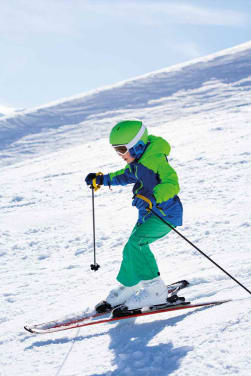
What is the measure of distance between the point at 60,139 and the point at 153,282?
21.5m

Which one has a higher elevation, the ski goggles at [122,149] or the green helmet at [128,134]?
the green helmet at [128,134]

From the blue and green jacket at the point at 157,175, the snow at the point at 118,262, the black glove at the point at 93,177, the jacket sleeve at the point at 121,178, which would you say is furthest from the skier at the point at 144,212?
the black glove at the point at 93,177

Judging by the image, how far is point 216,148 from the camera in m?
11.1

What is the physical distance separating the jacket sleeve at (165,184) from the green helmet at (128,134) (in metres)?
0.29

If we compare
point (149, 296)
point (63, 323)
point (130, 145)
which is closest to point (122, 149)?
point (130, 145)

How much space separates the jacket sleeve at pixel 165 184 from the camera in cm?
293

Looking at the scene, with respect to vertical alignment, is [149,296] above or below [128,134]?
below

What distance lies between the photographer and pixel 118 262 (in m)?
4.82

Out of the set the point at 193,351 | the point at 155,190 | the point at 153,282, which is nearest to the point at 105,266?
the point at 153,282

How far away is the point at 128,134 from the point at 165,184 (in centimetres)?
56

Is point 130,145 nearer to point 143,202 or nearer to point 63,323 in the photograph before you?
point 143,202

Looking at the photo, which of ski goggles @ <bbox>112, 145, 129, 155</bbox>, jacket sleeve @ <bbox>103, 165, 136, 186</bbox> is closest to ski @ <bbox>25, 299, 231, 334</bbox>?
jacket sleeve @ <bbox>103, 165, 136, 186</bbox>

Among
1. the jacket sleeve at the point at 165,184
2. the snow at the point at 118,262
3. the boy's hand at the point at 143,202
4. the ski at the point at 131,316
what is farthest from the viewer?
the boy's hand at the point at 143,202

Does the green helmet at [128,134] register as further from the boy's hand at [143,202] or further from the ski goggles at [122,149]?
the boy's hand at [143,202]
